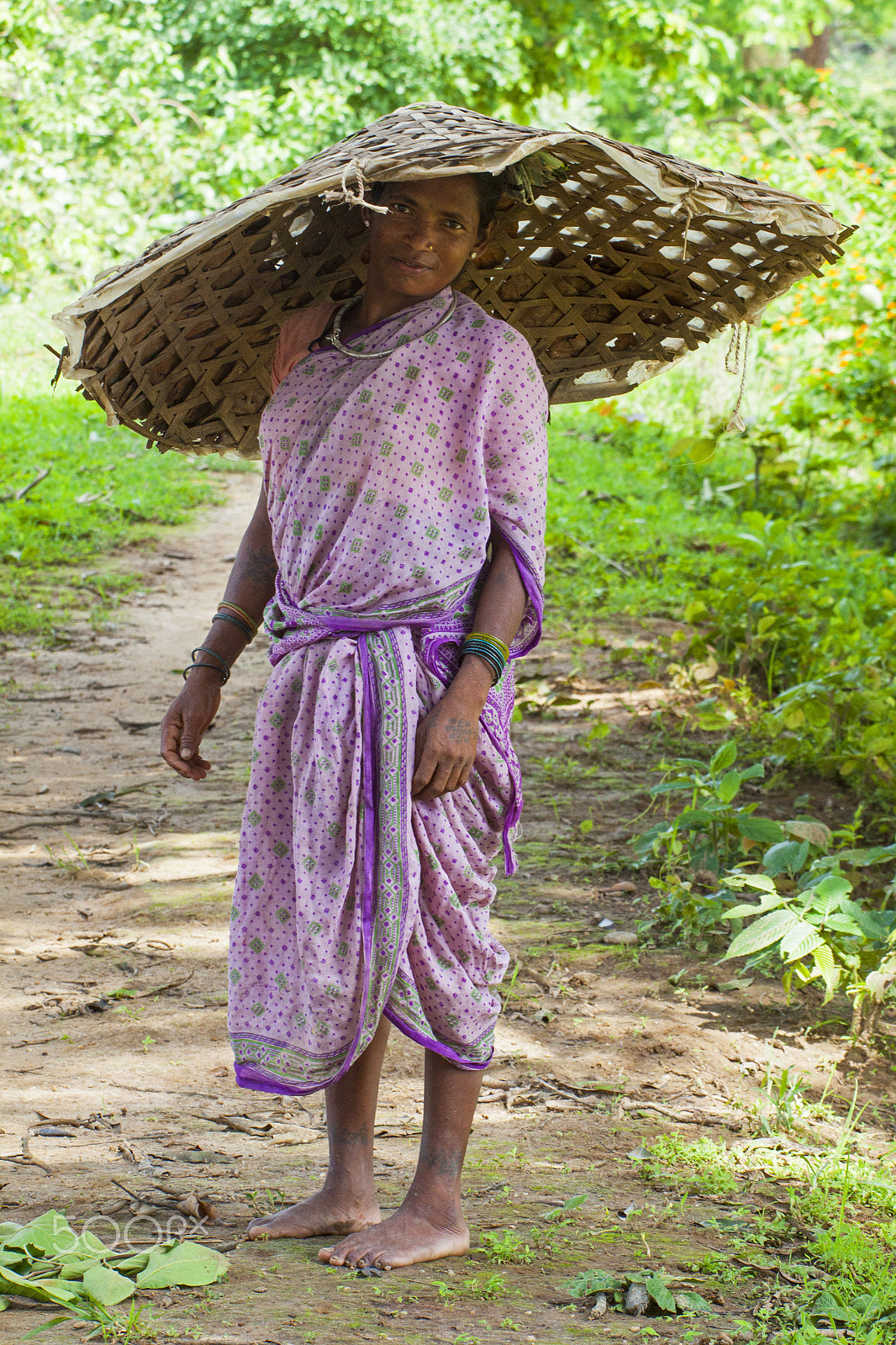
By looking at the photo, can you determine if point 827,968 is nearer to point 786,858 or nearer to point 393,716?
point 786,858

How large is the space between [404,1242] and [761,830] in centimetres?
164

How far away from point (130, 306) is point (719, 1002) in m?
2.07

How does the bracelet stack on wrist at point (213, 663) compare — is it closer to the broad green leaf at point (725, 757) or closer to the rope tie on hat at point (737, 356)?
the rope tie on hat at point (737, 356)

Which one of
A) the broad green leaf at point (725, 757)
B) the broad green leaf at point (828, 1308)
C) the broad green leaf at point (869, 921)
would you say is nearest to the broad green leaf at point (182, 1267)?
the broad green leaf at point (828, 1308)

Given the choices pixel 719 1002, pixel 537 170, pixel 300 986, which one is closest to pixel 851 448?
pixel 719 1002

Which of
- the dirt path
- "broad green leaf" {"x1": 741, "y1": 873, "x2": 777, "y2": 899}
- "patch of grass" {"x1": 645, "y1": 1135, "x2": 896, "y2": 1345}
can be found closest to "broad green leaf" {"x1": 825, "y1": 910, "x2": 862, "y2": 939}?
"broad green leaf" {"x1": 741, "y1": 873, "x2": 777, "y2": 899}

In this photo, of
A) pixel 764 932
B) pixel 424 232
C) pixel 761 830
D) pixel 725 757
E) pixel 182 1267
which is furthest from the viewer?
pixel 725 757

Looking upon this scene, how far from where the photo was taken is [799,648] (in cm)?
465

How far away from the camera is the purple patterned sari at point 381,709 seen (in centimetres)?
186

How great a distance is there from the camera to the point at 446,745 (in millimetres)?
1847

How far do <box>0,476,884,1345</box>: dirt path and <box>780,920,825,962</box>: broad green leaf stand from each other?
0.26 m

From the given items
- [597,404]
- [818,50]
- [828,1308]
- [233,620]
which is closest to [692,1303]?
[828,1308]

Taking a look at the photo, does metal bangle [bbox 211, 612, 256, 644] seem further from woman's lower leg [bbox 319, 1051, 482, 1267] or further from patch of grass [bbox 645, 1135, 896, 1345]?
patch of grass [bbox 645, 1135, 896, 1345]

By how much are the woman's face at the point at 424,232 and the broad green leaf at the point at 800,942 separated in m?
1.58
